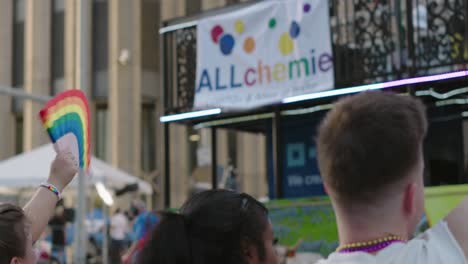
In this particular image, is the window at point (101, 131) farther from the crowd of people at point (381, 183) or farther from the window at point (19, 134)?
the crowd of people at point (381, 183)

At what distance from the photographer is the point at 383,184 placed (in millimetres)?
1845

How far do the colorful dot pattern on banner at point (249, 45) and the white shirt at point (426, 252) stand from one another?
8894mm

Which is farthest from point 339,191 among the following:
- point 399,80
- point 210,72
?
point 210,72

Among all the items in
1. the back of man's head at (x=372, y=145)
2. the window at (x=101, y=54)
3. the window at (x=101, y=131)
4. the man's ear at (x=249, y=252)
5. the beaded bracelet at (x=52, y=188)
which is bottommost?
the man's ear at (x=249, y=252)

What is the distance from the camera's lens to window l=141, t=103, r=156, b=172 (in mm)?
29344

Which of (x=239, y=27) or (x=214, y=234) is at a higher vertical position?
(x=239, y=27)

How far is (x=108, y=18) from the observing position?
29969 millimetres

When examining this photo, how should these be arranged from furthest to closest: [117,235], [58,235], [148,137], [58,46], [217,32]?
[58,46] → [148,137] → [58,235] → [117,235] → [217,32]

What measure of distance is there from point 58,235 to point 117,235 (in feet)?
5.28

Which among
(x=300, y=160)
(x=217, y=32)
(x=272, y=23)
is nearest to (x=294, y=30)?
(x=272, y=23)

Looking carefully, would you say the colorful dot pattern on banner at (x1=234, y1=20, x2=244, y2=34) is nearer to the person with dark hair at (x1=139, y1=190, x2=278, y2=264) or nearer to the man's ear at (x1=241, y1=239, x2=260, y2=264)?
the person with dark hair at (x1=139, y1=190, x2=278, y2=264)

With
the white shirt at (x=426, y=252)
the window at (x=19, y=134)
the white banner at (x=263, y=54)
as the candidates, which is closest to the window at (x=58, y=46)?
the window at (x=19, y=134)

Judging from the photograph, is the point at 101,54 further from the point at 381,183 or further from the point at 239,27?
the point at 381,183

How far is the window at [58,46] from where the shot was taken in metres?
30.9
